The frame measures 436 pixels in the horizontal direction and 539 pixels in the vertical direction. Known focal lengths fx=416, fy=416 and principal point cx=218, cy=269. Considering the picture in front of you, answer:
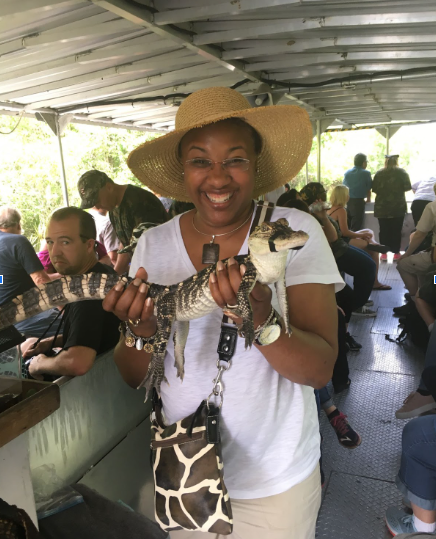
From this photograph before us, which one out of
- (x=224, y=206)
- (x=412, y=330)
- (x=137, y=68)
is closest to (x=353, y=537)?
(x=224, y=206)

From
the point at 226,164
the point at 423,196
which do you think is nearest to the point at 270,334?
the point at 226,164

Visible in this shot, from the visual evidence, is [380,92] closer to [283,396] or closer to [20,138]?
[283,396]

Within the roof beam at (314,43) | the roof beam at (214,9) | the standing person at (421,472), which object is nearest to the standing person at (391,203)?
the roof beam at (314,43)

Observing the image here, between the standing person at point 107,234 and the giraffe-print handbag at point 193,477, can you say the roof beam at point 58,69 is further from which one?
the giraffe-print handbag at point 193,477

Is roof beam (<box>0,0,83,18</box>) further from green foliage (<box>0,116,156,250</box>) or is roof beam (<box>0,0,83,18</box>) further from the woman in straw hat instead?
green foliage (<box>0,116,156,250</box>)

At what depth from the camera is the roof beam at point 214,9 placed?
331cm

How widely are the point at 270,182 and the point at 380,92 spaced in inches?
309

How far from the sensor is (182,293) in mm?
1712

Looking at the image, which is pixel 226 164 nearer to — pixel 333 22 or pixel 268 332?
pixel 268 332

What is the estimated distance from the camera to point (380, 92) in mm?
8688

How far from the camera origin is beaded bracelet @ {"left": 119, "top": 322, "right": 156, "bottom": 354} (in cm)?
175

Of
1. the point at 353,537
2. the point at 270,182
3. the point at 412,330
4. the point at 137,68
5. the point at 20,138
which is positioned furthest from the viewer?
the point at 20,138

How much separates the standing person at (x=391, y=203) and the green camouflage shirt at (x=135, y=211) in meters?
7.25

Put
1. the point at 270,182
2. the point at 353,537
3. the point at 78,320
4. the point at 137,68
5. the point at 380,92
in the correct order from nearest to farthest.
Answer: the point at 270,182 < the point at 78,320 < the point at 353,537 < the point at 137,68 < the point at 380,92
